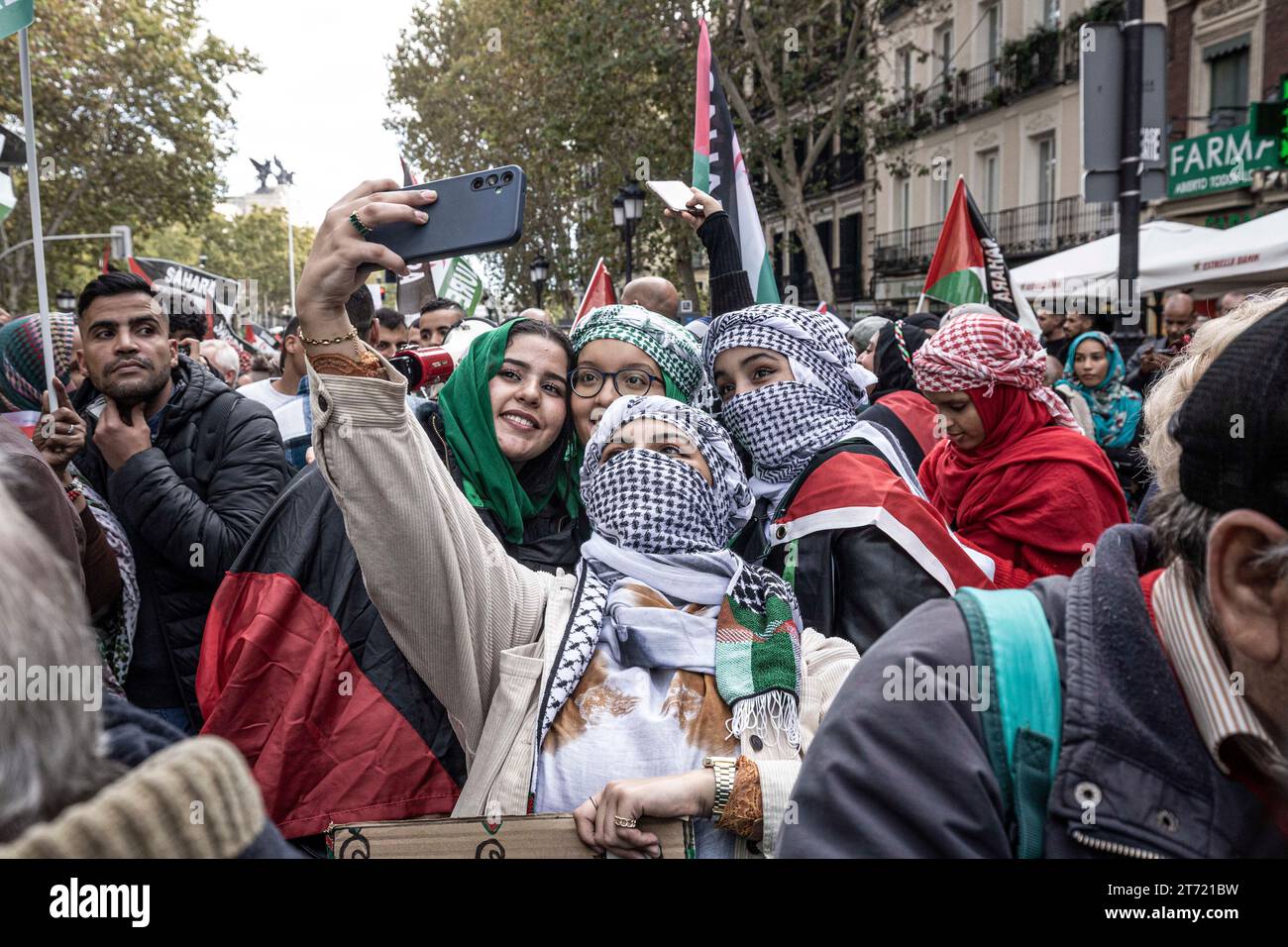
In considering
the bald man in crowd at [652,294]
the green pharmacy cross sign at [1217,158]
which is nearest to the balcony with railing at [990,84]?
the green pharmacy cross sign at [1217,158]

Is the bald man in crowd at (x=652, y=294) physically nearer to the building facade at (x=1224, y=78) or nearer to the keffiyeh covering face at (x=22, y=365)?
the keffiyeh covering face at (x=22, y=365)

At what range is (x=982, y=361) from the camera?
3.77 m

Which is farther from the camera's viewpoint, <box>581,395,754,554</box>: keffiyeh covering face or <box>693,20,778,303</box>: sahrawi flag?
<box>693,20,778,303</box>: sahrawi flag

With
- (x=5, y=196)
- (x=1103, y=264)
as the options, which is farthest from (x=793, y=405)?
(x=1103, y=264)

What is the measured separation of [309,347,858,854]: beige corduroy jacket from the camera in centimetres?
202

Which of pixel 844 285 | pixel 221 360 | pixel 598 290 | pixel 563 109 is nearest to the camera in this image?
pixel 598 290

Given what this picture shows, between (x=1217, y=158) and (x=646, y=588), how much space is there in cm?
973

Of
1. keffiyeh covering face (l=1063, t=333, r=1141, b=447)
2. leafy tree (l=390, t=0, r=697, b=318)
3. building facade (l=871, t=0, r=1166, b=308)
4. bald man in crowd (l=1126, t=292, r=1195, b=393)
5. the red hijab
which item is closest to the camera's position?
the red hijab

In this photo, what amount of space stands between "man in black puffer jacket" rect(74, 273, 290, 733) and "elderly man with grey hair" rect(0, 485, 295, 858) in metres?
2.28

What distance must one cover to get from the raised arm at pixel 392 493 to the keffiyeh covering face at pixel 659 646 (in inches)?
7.7

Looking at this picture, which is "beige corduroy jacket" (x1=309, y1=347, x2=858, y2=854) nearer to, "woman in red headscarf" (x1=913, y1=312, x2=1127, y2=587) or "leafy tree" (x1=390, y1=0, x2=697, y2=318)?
"woman in red headscarf" (x1=913, y1=312, x2=1127, y2=587)

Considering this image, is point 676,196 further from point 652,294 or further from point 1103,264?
point 1103,264

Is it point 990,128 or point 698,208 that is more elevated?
point 990,128

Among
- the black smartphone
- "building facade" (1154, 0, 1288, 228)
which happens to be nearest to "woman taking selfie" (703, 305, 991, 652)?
the black smartphone
